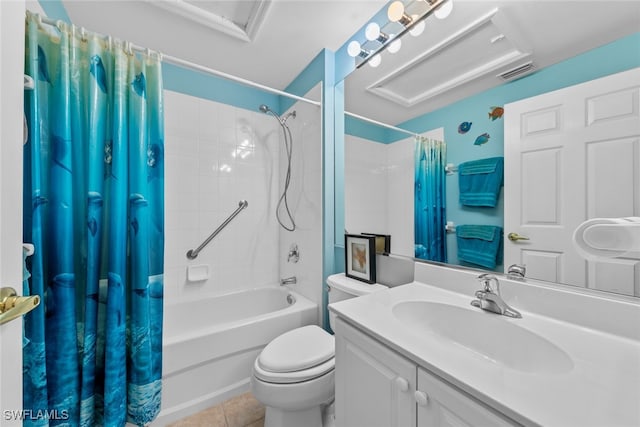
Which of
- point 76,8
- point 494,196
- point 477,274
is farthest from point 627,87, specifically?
point 76,8

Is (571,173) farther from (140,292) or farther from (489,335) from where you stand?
(140,292)

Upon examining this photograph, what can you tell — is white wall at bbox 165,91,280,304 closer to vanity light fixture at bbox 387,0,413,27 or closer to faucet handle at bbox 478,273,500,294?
vanity light fixture at bbox 387,0,413,27

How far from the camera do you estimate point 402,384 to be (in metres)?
0.60

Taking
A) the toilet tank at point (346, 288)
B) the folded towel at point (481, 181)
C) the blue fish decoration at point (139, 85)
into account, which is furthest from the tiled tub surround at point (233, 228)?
the folded towel at point (481, 181)

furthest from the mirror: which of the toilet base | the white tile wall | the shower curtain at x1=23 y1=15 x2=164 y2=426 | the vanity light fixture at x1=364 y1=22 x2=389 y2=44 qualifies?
the shower curtain at x1=23 y1=15 x2=164 y2=426

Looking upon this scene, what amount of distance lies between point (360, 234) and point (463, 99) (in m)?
0.83

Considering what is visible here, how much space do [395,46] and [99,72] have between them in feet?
4.75

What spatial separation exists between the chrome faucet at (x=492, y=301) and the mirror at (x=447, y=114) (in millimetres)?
108

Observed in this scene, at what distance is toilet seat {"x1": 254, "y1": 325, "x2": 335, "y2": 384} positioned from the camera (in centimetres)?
104

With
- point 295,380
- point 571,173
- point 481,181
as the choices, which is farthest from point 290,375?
point 571,173

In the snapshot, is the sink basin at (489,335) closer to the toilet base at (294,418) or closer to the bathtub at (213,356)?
the toilet base at (294,418)

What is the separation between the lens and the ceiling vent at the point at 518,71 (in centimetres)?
82

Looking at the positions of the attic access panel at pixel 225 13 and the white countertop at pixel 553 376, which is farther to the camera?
the attic access panel at pixel 225 13

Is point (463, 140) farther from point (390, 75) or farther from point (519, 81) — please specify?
point (390, 75)
